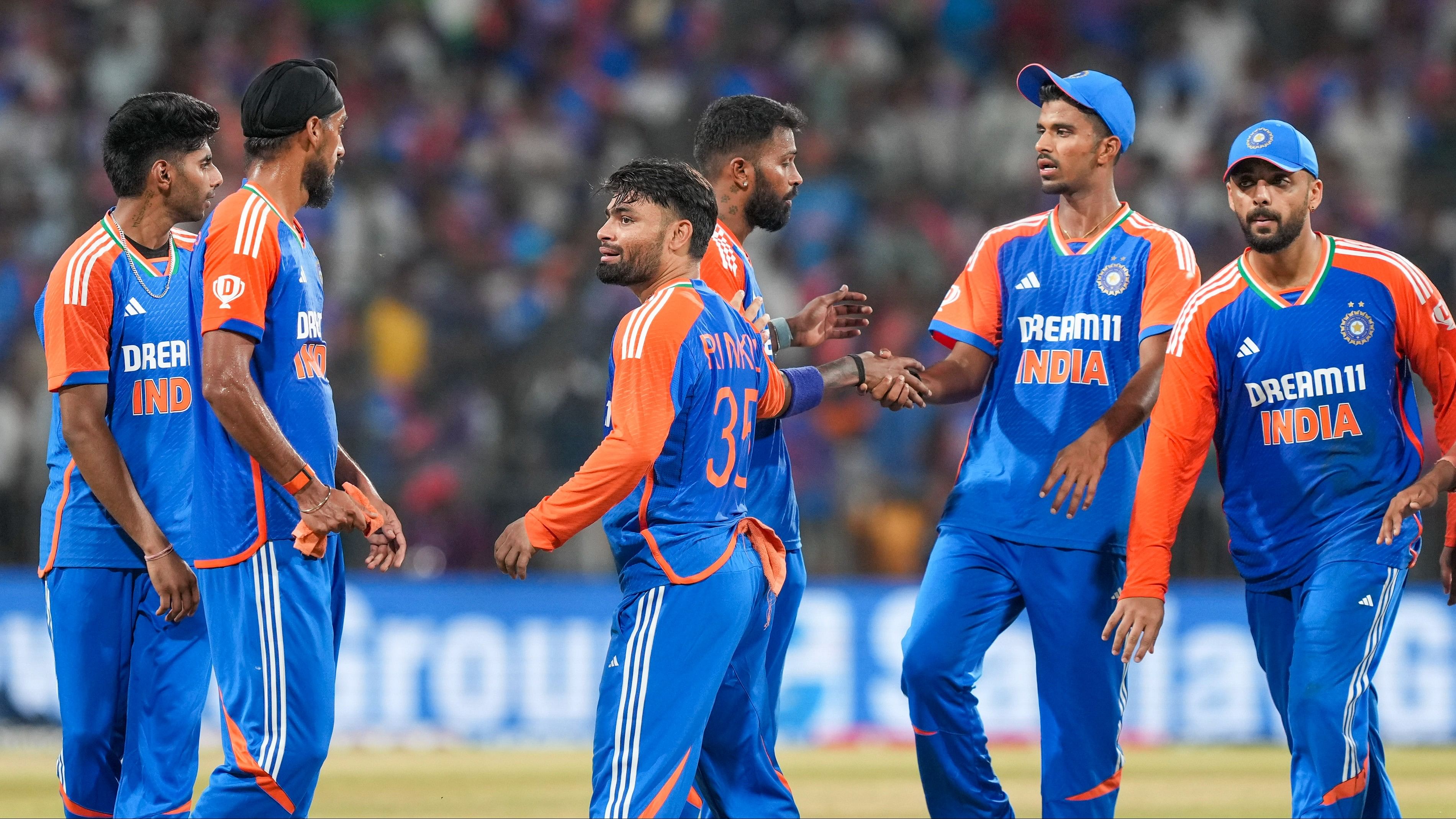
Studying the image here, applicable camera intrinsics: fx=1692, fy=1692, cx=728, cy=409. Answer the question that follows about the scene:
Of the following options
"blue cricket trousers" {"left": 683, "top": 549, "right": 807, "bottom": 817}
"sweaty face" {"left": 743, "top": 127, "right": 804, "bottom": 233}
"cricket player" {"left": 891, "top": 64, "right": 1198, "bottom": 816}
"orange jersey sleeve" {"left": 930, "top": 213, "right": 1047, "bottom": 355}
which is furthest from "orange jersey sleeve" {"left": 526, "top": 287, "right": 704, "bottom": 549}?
"sweaty face" {"left": 743, "top": 127, "right": 804, "bottom": 233}

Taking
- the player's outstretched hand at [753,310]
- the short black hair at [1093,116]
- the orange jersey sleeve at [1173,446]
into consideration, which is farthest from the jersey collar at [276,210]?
the orange jersey sleeve at [1173,446]

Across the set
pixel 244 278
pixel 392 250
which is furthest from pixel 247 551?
pixel 392 250

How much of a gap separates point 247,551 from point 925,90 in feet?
41.4

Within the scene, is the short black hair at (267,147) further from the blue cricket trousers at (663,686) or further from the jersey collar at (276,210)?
the blue cricket trousers at (663,686)

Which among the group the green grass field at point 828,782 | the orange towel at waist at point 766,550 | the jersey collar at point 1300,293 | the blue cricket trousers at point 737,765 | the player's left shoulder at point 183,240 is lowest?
the green grass field at point 828,782

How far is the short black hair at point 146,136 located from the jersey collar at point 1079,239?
3.35 meters

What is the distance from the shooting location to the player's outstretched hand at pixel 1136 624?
6.18 m

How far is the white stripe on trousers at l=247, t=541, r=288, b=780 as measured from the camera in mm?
5375

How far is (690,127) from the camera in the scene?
16453 millimetres

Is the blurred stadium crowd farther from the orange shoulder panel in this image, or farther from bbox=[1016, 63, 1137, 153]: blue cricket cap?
bbox=[1016, 63, 1137, 153]: blue cricket cap

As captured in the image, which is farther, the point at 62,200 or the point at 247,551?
the point at 62,200

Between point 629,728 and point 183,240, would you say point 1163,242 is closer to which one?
point 629,728

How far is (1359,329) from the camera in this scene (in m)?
6.25

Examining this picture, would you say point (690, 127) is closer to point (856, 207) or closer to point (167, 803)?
point (856, 207)
